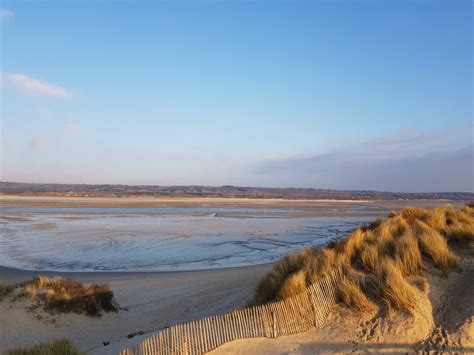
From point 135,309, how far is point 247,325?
599 centimetres

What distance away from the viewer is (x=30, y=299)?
36.0 feet

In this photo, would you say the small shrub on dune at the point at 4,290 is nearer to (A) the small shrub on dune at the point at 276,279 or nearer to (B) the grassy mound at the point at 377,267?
(A) the small shrub on dune at the point at 276,279

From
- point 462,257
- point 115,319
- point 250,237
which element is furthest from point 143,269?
point 462,257

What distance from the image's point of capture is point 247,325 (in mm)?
7258

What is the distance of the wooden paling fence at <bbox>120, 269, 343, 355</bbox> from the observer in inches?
263

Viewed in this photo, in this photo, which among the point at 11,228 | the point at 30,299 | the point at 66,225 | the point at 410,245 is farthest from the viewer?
the point at 66,225

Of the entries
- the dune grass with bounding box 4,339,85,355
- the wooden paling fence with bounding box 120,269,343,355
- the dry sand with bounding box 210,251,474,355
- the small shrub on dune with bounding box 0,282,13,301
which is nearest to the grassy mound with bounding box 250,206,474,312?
the dry sand with bounding box 210,251,474,355

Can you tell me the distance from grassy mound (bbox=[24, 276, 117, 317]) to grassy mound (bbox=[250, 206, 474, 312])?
459 cm

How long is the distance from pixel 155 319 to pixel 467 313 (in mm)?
7555

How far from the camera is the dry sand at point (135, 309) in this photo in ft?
32.3

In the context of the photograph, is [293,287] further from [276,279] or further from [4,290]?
[4,290]

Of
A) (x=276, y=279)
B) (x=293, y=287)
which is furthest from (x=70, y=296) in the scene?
(x=293, y=287)

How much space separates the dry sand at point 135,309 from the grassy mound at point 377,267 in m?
2.28

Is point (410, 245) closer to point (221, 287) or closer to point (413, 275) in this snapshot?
point (413, 275)
